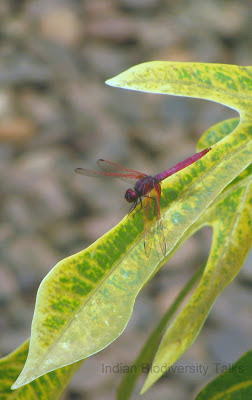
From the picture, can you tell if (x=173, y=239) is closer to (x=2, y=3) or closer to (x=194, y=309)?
(x=194, y=309)

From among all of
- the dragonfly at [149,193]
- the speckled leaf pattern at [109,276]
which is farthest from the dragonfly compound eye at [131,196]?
the speckled leaf pattern at [109,276]

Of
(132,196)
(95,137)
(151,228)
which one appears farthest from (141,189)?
(95,137)

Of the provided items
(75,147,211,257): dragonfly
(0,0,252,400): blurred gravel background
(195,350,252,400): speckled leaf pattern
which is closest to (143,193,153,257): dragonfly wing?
(75,147,211,257): dragonfly

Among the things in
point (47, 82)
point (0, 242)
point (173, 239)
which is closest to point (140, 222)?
point (173, 239)

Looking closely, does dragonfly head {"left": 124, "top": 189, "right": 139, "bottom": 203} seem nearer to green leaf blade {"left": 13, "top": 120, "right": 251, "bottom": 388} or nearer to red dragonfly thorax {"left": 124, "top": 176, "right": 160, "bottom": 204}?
red dragonfly thorax {"left": 124, "top": 176, "right": 160, "bottom": 204}

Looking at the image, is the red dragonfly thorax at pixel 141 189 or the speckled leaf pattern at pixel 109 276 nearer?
the speckled leaf pattern at pixel 109 276

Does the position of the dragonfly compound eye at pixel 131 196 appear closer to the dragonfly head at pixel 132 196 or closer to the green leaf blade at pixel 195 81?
the dragonfly head at pixel 132 196

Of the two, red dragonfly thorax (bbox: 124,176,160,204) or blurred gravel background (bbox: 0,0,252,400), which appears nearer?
red dragonfly thorax (bbox: 124,176,160,204)
